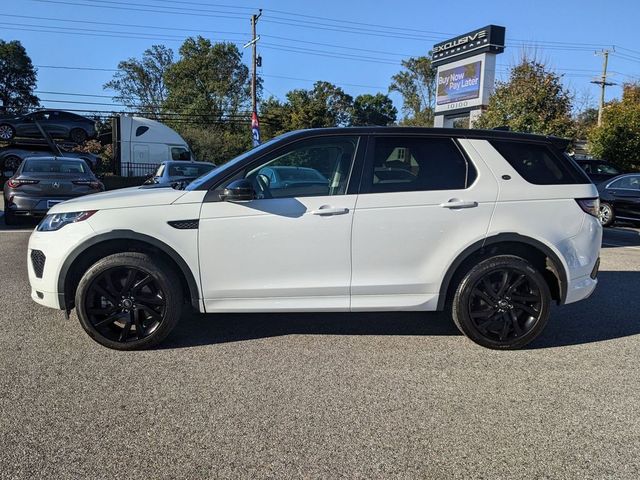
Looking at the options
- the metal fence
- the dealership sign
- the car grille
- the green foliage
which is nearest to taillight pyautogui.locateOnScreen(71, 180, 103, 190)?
the car grille

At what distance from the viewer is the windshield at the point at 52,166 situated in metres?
10.6

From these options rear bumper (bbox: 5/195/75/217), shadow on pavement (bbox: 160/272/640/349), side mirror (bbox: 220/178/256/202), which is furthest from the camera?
rear bumper (bbox: 5/195/75/217)

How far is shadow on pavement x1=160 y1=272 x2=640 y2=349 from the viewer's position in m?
4.66

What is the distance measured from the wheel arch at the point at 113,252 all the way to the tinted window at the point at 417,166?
1615 millimetres

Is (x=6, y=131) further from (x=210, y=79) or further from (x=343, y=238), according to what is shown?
(x=210, y=79)

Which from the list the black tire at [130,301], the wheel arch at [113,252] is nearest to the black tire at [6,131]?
the wheel arch at [113,252]

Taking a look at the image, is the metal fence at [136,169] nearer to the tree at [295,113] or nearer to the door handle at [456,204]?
the tree at [295,113]

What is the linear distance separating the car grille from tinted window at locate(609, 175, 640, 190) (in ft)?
45.5

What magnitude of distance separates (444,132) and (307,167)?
1.23 meters

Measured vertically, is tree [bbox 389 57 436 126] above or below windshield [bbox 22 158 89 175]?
above

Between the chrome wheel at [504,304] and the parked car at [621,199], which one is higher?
the parked car at [621,199]

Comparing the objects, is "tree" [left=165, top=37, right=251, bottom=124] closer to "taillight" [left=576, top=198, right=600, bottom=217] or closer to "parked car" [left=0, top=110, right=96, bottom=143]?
"parked car" [left=0, top=110, right=96, bottom=143]

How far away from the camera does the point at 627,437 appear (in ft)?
10.0

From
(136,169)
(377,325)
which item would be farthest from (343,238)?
(136,169)
